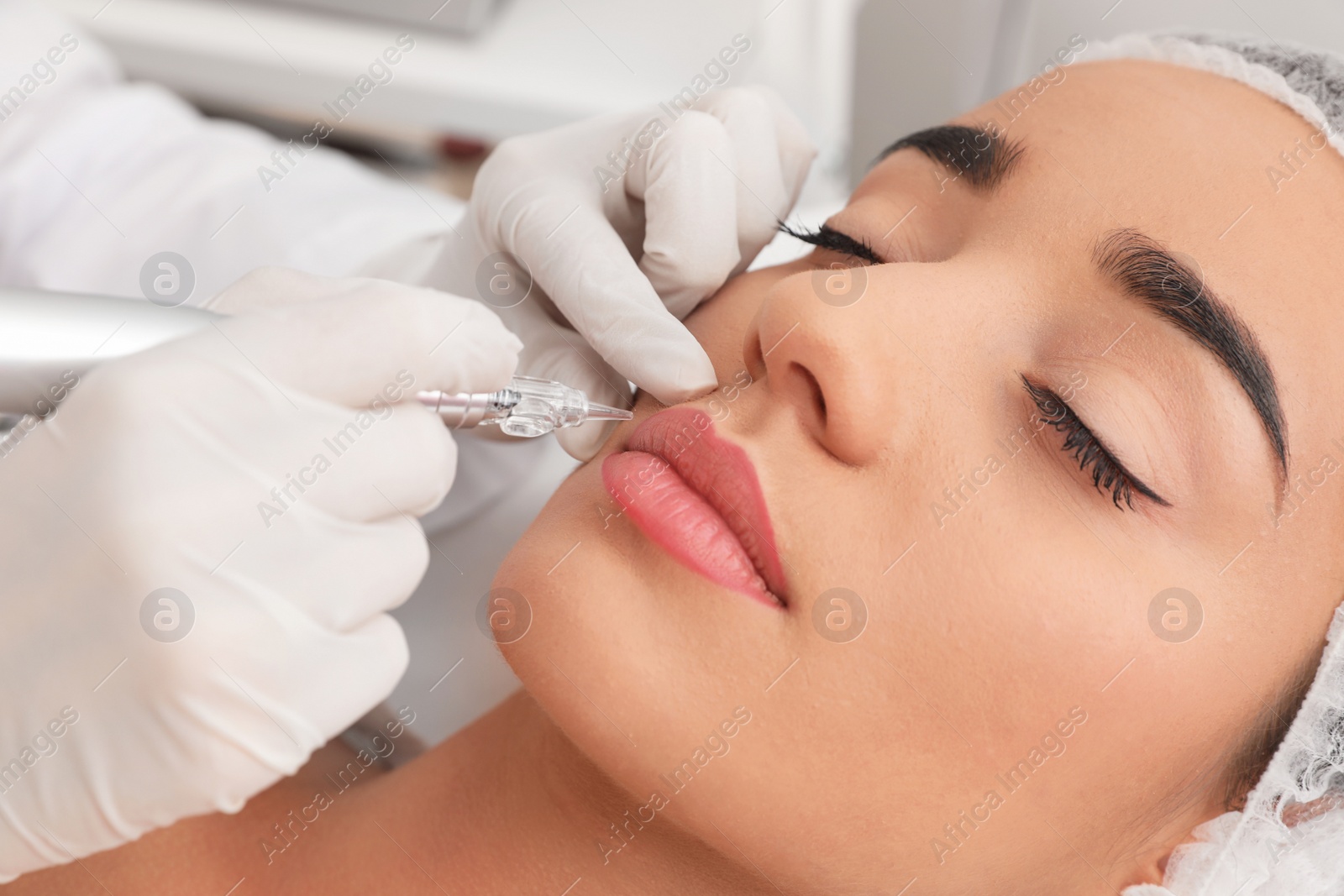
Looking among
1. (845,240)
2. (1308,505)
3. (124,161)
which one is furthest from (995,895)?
(124,161)

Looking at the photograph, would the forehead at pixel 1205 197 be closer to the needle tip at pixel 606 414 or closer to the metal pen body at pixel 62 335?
the needle tip at pixel 606 414

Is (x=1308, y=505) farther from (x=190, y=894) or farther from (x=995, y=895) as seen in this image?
(x=190, y=894)

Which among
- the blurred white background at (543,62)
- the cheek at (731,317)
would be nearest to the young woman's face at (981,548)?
the cheek at (731,317)

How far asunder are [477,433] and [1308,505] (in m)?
1.03

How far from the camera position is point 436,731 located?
149 centimetres

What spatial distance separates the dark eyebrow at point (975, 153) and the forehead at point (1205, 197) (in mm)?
13

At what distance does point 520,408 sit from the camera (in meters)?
0.95

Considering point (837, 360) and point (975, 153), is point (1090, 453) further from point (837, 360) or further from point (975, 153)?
point (975, 153)

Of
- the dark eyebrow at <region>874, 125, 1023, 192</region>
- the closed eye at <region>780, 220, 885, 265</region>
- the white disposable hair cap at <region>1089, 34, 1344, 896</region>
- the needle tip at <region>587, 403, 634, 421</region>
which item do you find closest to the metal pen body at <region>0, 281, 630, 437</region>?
the needle tip at <region>587, 403, 634, 421</region>

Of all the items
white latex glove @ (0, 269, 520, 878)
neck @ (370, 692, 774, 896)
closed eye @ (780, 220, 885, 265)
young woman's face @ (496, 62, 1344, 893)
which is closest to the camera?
white latex glove @ (0, 269, 520, 878)

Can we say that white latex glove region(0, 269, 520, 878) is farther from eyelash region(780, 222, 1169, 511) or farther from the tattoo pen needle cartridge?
eyelash region(780, 222, 1169, 511)

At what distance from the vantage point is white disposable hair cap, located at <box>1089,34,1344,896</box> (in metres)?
0.92

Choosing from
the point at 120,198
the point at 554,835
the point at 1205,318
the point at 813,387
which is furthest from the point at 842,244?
the point at 120,198

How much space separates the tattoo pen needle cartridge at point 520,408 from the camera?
0.92m
